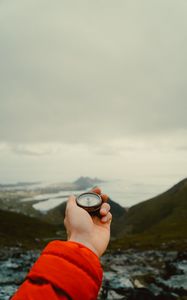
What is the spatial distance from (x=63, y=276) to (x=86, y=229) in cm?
118

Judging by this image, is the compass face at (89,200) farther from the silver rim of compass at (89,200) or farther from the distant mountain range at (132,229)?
the distant mountain range at (132,229)

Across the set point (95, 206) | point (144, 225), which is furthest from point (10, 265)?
point (144, 225)

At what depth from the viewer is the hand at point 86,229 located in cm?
477

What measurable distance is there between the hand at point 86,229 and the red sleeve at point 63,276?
595mm

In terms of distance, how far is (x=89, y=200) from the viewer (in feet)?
20.5

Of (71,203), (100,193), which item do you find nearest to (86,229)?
(71,203)

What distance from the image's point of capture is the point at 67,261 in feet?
12.9

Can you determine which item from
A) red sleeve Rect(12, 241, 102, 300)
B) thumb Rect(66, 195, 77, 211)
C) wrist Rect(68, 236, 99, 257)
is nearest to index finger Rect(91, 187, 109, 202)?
thumb Rect(66, 195, 77, 211)

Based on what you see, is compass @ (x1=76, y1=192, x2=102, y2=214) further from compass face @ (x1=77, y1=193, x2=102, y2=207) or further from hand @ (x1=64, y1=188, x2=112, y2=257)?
hand @ (x1=64, y1=188, x2=112, y2=257)

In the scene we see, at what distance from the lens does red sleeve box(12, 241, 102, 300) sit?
12.1 feet

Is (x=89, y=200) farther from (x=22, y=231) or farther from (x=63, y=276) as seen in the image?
(x=22, y=231)

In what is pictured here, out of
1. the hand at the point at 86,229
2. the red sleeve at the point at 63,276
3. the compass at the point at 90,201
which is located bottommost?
the red sleeve at the point at 63,276

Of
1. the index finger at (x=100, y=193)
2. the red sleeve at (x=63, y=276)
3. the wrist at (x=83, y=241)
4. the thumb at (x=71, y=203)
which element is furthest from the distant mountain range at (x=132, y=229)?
the red sleeve at (x=63, y=276)

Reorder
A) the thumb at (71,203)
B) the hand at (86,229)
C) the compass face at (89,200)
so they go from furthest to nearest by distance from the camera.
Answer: the compass face at (89,200) < the thumb at (71,203) < the hand at (86,229)
